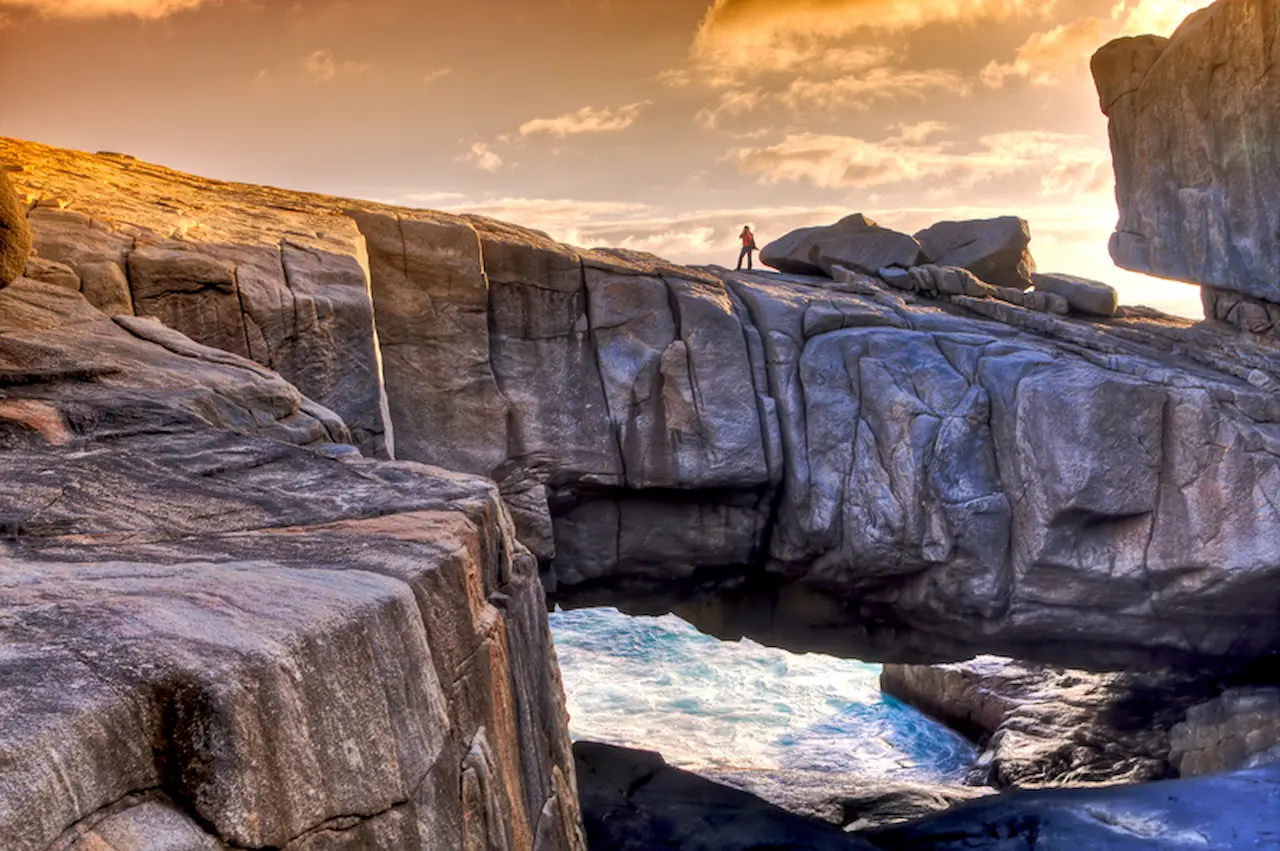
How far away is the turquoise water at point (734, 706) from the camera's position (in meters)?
23.5

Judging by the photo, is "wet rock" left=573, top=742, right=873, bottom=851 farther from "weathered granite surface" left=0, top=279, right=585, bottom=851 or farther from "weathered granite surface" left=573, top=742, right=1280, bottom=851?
"weathered granite surface" left=0, top=279, right=585, bottom=851

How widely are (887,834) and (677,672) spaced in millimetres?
17227

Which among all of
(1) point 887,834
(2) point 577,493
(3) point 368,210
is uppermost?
(3) point 368,210

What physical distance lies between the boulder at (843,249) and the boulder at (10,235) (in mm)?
15578

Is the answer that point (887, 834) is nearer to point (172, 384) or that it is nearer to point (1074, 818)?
point (1074, 818)

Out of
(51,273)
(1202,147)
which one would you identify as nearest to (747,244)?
(1202,147)

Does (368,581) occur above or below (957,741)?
above

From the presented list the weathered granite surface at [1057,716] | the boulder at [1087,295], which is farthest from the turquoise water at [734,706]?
the boulder at [1087,295]

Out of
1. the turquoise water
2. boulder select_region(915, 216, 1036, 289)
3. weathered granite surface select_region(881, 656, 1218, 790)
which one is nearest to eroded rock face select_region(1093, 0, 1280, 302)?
boulder select_region(915, 216, 1036, 289)

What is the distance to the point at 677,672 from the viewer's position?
30750 mm

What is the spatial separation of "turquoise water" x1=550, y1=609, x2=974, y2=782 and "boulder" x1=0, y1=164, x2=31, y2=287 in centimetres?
1514

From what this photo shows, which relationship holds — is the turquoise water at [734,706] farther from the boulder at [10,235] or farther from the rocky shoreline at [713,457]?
the boulder at [10,235]

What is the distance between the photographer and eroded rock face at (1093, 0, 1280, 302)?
17203 millimetres

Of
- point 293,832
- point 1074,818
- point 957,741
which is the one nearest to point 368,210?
point 1074,818
